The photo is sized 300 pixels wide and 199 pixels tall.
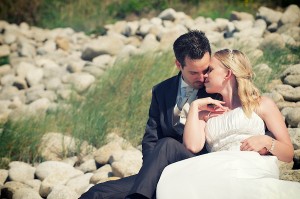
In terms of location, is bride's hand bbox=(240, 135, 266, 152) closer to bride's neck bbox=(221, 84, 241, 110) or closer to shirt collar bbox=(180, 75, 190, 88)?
bride's neck bbox=(221, 84, 241, 110)

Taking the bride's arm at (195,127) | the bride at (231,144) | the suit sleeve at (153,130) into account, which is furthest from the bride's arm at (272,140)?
the suit sleeve at (153,130)

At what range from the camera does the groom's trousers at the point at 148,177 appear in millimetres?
4184

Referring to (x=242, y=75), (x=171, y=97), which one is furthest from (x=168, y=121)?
(x=242, y=75)

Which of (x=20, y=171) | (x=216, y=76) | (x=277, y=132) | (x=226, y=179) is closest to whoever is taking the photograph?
(x=226, y=179)

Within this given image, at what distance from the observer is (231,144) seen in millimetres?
4449

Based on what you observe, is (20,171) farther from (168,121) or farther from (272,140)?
(272,140)

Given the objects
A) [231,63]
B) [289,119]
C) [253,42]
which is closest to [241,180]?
[231,63]

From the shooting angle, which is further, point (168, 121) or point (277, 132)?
point (168, 121)

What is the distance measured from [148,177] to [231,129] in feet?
2.49

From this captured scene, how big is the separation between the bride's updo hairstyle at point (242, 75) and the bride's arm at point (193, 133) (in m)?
0.37

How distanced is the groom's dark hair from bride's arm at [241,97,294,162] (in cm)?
64

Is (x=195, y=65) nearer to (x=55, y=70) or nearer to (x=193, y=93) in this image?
(x=193, y=93)

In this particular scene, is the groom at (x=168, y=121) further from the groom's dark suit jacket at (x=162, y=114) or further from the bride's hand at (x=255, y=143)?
the bride's hand at (x=255, y=143)

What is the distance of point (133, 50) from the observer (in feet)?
34.9
